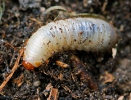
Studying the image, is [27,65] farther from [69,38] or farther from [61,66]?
[69,38]

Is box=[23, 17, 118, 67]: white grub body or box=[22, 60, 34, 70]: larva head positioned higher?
box=[23, 17, 118, 67]: white grub body

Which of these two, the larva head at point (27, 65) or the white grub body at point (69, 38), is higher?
the white grub body at point (69, 38)

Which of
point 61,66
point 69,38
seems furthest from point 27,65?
point 69,38

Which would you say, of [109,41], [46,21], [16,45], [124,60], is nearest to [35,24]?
[46,21]

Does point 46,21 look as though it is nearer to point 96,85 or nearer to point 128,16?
point 96,85
